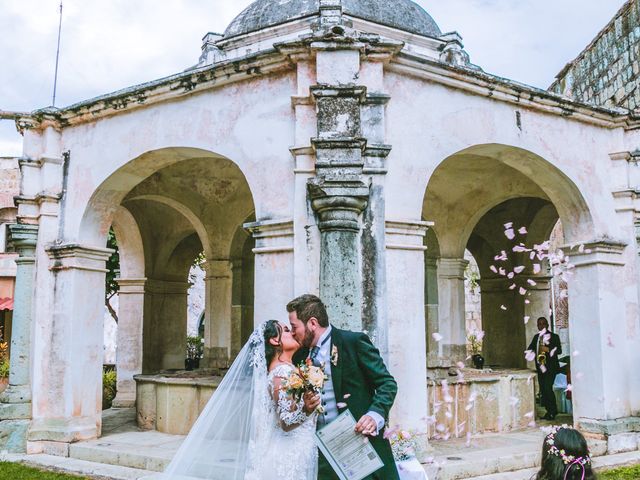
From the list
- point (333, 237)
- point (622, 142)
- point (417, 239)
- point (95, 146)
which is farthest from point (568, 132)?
point (95, 146)

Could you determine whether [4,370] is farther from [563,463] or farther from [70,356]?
[563,463]

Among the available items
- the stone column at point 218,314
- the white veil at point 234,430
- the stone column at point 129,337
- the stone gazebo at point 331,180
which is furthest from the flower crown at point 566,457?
the stone column at point 129,337

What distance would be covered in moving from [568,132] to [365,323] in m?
3.91

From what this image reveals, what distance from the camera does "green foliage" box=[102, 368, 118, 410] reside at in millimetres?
12444

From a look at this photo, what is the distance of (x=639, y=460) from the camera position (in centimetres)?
746

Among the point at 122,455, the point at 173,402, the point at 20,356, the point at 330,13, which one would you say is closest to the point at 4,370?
the point at 20,356

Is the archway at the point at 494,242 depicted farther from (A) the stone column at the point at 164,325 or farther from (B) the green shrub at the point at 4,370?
(B) the green shrub at the point at 4,370

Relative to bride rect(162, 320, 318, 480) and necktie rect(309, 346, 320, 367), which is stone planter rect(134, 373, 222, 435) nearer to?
bride rect(162, 320, 318, 480)

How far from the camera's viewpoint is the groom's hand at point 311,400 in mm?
3676

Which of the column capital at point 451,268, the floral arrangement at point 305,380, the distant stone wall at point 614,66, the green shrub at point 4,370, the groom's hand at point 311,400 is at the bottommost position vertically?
the green shrub at point 4,370

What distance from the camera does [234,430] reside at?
4539 mm

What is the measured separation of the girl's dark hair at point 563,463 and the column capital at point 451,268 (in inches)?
345

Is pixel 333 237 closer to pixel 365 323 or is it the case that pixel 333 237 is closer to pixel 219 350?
pixel 365 323

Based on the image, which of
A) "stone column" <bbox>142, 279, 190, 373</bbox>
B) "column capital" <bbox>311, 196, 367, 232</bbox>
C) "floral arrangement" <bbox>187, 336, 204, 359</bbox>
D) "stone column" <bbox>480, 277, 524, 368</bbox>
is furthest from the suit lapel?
"floral arrangement" <bbox>187, 336, 204, 359</bbox>
